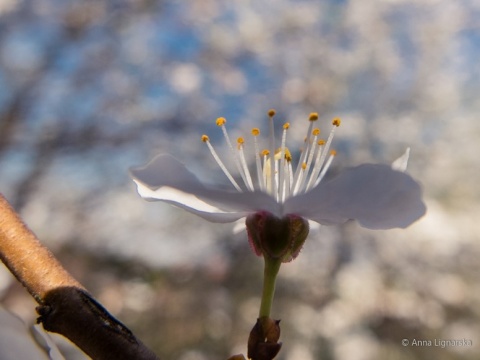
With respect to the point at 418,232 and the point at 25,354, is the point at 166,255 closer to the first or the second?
the point at 418,232

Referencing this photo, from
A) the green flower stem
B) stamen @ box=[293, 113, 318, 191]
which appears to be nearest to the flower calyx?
the green flower stem

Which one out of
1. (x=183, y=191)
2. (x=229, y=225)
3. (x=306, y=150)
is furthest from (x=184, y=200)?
(x=229, y=225)

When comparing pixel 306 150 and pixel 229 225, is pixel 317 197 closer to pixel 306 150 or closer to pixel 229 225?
pixel 306 150

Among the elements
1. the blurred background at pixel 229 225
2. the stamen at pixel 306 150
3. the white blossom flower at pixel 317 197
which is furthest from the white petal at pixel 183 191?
the blurred background at pixel 229 225

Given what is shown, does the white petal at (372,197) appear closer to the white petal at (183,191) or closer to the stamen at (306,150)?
the white petal at (183,191)

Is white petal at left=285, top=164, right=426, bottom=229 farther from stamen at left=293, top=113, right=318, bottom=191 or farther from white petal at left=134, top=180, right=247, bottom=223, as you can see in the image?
stamen at left=293, top=113, right=318, bottom=191

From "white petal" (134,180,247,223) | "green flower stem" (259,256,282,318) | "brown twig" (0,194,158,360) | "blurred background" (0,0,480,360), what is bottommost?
"brown twig" (0,194,158,360)
